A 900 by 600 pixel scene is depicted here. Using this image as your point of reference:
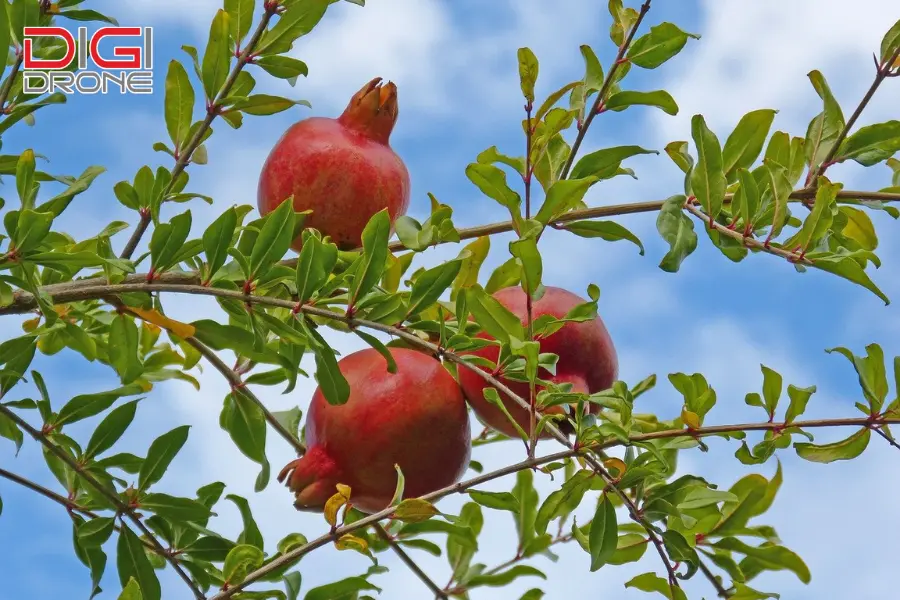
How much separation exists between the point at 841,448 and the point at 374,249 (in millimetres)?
817

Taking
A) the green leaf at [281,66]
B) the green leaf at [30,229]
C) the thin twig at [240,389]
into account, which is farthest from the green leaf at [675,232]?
the green leaf at [30,229]

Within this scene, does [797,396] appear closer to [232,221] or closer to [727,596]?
[727,596]

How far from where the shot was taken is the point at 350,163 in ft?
5.98

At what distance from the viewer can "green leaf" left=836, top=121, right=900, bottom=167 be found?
1.78 m

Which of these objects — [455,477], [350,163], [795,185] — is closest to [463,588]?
[455,477]

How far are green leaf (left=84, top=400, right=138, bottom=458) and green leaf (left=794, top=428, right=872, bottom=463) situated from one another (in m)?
1.15

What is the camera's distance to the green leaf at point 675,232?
154 centimetres

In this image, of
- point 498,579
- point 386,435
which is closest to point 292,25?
point 386,435

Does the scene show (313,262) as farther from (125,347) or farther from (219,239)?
(125,347)

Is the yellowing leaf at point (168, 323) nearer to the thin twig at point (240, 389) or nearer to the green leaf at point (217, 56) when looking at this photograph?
the thin twig at point (240, 389)

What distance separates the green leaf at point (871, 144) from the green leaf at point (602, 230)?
425 millimetres

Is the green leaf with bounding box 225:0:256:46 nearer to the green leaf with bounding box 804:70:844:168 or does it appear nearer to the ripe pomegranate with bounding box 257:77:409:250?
the ripe pomegranate with bounding box 257:77:409:250

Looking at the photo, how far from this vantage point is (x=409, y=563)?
191 centimetres

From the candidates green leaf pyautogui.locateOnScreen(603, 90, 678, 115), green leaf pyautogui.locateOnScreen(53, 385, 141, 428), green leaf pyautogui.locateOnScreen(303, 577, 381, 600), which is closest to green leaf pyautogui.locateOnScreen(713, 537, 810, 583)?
green leaf pyautogui.locateOnScreen(303, 577, 381, 600)
